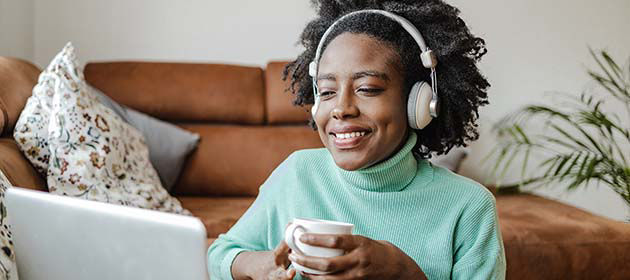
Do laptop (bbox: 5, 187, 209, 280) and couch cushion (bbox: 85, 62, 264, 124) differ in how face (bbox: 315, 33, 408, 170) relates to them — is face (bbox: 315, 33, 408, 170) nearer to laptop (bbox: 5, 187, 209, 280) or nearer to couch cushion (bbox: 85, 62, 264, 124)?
laptop (bbox: 5, 187, 209, 280)

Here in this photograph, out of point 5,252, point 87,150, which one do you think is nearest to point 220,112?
point 87,150

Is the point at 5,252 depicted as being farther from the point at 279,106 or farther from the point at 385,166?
the point at 279,106

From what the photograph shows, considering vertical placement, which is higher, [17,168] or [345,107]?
[345,107]

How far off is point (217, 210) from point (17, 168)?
2.31ft

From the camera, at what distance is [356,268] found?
87cm

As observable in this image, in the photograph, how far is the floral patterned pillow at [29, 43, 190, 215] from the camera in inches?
76.5

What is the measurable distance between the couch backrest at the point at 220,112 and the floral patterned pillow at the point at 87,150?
16.4 inches

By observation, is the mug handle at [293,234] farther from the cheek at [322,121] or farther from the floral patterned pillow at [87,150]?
the floral patterned pillow at [87,150]

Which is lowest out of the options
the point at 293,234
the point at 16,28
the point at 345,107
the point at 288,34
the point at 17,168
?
the point at 17,168

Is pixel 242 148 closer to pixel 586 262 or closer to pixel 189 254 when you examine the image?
pixel 586 262

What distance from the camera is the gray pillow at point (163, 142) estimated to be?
2.55m

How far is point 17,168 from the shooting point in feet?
6.06

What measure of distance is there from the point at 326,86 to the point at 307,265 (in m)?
0.35

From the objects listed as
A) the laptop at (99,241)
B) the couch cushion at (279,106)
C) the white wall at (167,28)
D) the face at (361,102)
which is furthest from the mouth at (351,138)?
the white wall at (167,28)
